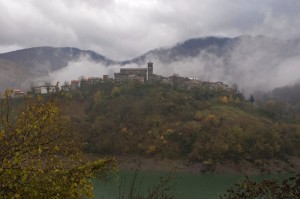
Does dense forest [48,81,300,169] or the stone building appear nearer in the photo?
dense forest [48,81,300,169]

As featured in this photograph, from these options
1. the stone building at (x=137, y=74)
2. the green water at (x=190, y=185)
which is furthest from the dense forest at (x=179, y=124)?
the stone building at (x=137, y=74)

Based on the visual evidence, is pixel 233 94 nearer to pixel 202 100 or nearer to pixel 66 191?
pixel 202 100

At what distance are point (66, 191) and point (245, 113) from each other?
9048cm

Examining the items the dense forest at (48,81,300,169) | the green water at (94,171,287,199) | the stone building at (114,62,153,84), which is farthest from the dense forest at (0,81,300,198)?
the stone building at (114,62,153,84)

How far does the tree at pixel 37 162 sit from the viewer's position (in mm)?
4762

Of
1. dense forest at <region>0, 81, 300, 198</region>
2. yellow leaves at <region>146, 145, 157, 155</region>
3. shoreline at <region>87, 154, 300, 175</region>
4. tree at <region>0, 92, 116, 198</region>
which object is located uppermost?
tree at <region>0, 92, 116, 198</region>

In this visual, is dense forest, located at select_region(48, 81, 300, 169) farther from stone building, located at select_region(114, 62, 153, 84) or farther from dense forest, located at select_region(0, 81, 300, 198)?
stone building, located at select_region(114, 62, 153, 84)

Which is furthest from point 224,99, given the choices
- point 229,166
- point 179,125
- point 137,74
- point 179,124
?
point 137,74

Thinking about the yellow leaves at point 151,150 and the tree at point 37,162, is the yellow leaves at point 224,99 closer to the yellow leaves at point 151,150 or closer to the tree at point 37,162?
the yellow leaves at point 151,150

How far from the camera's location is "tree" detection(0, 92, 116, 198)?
15.6ft

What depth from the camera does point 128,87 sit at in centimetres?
10288

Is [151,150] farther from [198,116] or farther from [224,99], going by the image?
[224,99]

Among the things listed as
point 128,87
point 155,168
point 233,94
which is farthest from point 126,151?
point 233,94

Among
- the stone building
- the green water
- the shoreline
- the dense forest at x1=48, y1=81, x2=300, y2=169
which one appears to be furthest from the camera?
the stone building
